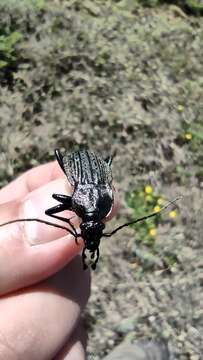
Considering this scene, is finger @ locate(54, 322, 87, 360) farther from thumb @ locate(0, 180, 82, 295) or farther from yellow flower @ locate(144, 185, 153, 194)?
yellow flower @ locate(144, 185, 153, 194)

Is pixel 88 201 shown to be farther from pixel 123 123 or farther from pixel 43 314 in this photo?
pixel 123 123

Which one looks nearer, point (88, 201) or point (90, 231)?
point (90, 231)

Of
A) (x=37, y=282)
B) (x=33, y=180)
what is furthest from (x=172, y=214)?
(x=37, y=282)

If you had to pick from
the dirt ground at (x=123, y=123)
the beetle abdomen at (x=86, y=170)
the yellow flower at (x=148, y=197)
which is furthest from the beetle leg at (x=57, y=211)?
the yellow flower at (x=148, y=197)

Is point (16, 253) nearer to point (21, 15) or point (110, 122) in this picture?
point (110, 122)

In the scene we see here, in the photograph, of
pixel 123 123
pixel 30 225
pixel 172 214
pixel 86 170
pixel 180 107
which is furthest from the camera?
pixel 180 107

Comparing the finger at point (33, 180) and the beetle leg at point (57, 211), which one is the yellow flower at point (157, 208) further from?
the beetle leg at point (57, 211)

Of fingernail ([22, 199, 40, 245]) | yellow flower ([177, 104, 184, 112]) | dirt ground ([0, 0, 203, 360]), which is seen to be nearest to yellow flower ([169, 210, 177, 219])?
dirt ground ([0, 0, 203, 360])
